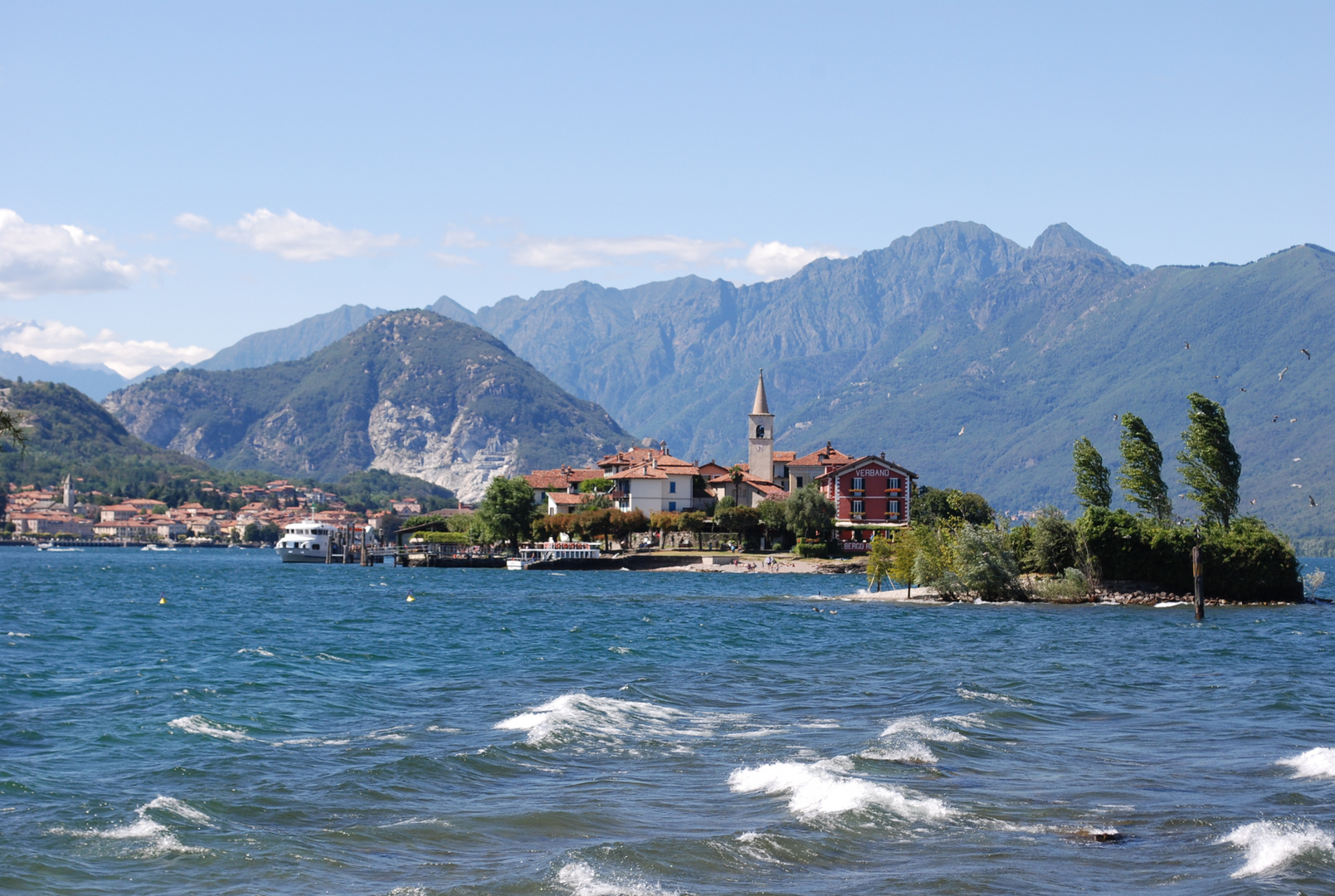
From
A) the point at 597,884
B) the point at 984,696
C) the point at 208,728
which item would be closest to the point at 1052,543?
the point at 984,696

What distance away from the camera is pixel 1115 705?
93.2 feet

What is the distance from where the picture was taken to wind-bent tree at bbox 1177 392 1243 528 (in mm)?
73625

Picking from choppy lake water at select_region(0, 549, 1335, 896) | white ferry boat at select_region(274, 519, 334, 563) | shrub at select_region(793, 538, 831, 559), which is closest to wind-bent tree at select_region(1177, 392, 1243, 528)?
choppy lake water at select_region(0, 549, 1335, 896)

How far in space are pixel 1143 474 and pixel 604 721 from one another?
194 ft

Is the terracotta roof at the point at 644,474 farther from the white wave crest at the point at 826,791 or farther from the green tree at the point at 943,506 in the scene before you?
the white wave crest at the point at 826,791

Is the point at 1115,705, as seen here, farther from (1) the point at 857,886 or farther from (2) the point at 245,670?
(2) the point at 245,670

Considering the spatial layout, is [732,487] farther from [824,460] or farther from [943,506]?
[943,506]

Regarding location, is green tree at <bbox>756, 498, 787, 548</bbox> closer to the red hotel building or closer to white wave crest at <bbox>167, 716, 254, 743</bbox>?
the red hotel building

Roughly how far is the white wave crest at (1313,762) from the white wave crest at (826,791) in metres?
6.77

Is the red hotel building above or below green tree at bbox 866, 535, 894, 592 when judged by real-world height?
above

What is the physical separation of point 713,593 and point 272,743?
186 ft

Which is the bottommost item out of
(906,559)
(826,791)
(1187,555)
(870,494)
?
(826,791)

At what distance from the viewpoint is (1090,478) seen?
77500mm

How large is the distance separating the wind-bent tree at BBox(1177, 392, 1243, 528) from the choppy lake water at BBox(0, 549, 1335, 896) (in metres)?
30.9
